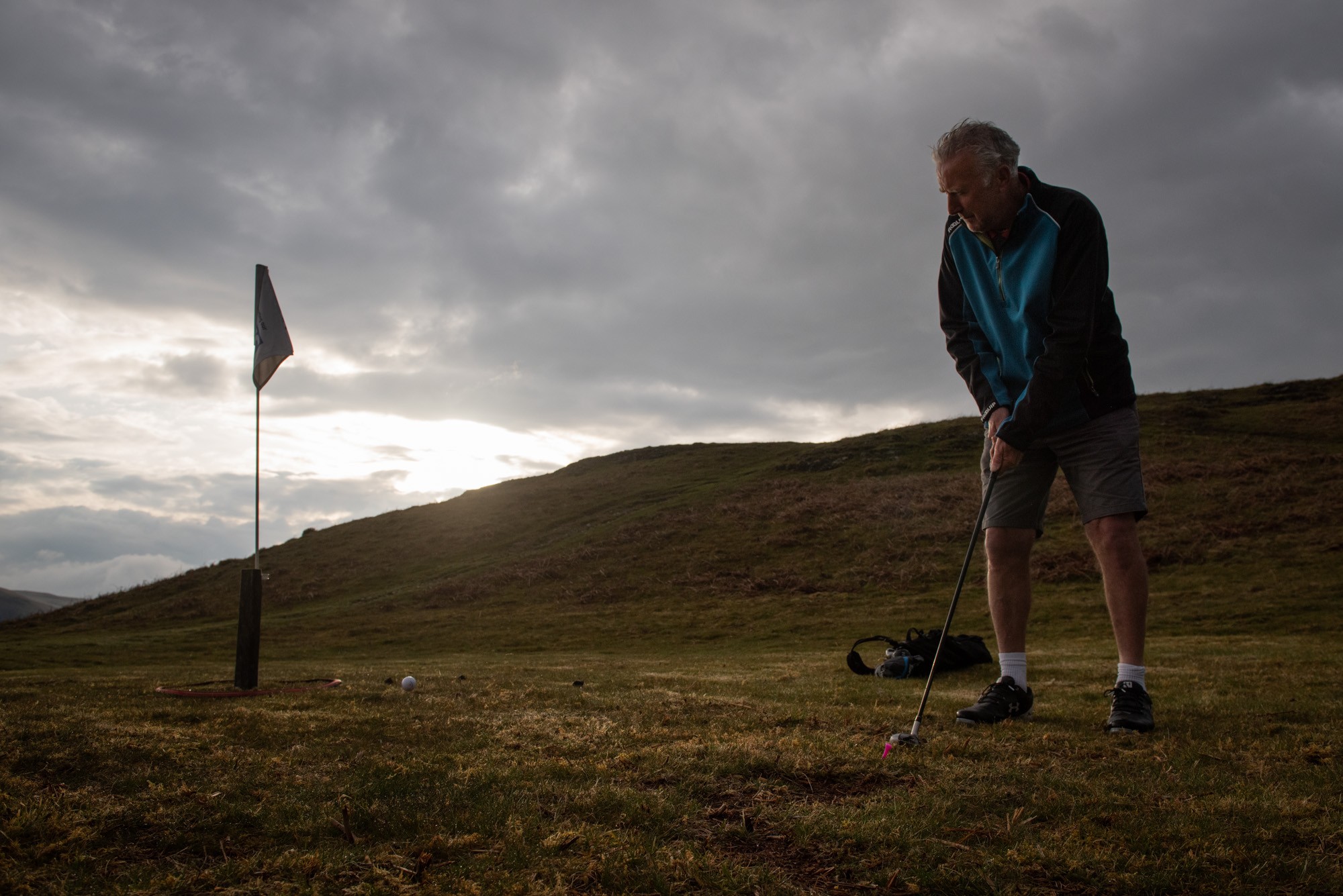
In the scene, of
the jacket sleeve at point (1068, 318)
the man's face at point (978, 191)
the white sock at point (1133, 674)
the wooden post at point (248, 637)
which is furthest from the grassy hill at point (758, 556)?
the man's face at point (978, 191)

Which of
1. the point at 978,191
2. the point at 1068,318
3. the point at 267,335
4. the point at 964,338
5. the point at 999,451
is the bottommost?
the point at 999,451

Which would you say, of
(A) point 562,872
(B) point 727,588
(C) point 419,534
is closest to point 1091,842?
(A) point 562,872

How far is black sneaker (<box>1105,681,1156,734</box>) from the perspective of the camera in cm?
402

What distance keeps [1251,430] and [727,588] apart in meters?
30.9

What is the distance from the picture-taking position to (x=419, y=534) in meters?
46.3

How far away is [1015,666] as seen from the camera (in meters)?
4.75

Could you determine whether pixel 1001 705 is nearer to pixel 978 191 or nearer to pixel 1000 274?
pixel 1000 274

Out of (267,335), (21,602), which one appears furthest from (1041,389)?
(21,602)

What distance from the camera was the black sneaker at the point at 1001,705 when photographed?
4.36 meters

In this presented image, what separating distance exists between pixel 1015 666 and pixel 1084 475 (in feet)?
3.96

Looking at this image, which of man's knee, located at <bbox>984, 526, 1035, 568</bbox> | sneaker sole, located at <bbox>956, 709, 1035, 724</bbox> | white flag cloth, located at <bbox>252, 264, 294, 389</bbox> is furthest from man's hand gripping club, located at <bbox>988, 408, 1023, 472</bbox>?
white flag cloth, located at <bbox>252, 264, 294, 389</bbox>

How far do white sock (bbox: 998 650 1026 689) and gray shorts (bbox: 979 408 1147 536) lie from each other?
77 cm

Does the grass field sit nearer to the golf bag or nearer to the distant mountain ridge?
the golf bag

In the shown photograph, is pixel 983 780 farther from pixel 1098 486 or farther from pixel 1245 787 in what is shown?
pixel 1098 486
